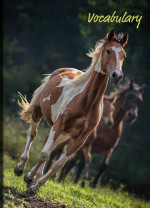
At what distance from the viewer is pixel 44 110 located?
6.78m

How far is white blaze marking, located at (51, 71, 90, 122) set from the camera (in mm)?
6023

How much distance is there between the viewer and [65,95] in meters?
6.25

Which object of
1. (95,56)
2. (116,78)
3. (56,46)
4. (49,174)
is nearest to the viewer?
(116,78)

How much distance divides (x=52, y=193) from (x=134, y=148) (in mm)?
13586

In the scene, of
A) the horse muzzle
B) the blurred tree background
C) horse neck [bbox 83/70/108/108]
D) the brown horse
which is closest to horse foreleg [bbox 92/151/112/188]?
the brown horse

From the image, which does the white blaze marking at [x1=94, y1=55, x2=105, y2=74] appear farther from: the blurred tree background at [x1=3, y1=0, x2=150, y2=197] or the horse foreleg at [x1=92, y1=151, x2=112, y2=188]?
the blurred tree background at [x1=3, y1=0, x2=150, y2=197]

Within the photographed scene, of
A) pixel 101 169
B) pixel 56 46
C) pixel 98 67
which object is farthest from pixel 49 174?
pixel 56 46

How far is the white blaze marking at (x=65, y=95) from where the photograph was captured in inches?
237

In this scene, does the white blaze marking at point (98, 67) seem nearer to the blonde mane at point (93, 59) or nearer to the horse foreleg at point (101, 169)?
the blonde mane at point (93, 59)

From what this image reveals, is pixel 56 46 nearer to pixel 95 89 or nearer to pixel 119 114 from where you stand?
pixel 119 114

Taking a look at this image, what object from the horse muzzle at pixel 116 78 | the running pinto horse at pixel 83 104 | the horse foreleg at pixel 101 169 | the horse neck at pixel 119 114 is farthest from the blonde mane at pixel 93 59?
the horse neck at pixel 119 114

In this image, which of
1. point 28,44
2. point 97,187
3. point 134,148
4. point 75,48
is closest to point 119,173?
point 97,187

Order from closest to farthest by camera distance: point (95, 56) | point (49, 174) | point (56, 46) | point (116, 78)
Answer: point (116, 78)
point (49, 174)
point (95, 56)
point (56, 46)

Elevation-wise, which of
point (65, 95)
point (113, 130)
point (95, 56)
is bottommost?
point (113, 130)
